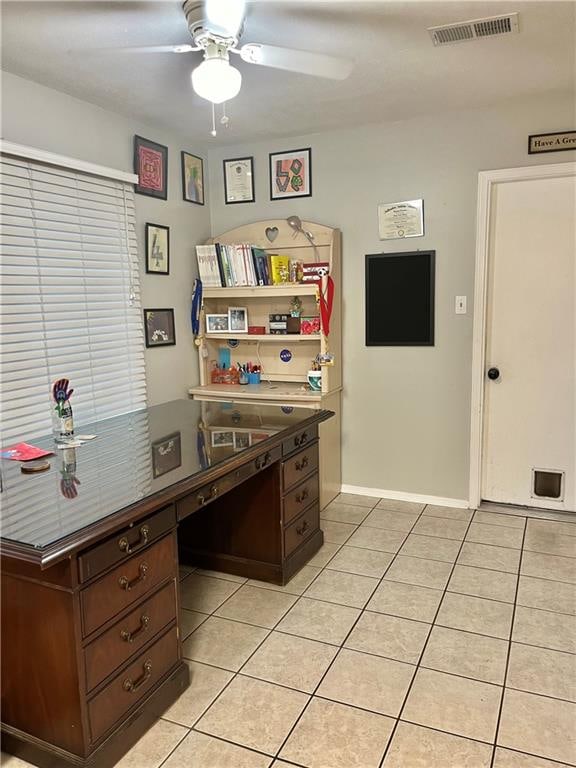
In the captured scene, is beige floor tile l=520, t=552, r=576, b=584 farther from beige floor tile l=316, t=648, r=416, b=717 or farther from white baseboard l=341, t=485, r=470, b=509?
beige floor tile l=316, t=648, r=416, b=717

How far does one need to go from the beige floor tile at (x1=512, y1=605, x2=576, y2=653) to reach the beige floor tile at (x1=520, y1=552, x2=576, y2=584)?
335mm

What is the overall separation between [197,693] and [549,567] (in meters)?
1.83

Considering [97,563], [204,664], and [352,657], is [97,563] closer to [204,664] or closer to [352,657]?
[204,664]

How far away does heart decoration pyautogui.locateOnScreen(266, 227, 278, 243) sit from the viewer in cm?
362

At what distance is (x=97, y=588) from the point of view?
1.51 metres

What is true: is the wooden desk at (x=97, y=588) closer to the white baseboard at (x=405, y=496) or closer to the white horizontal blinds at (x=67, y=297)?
the white horizontal blinds at (x=67, y=297)

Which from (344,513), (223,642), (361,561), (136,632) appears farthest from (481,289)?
(136,632)

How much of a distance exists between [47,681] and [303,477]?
1.50 m

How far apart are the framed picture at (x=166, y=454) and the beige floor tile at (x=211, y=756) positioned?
0.83 metres

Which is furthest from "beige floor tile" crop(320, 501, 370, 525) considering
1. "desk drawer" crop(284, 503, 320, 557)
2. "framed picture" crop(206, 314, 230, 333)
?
"framed picture" crop(206, 314, 230, 333)

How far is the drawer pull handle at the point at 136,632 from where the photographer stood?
162 cm

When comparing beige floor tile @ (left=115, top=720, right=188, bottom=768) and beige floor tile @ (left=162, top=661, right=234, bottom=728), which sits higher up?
beige floor tile @ (left=115, top=720, right=188, bottom=768)

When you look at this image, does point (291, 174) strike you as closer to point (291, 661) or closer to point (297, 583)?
point (297, 583)

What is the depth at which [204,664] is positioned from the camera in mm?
2059
